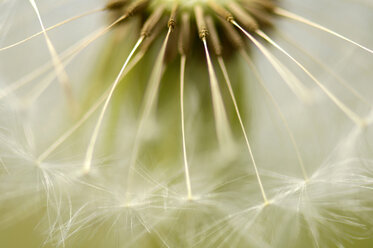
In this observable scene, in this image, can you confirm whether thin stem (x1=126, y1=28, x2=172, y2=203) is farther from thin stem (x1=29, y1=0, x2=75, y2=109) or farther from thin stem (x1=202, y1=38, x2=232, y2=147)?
thin stem (x1=29, y1=0, x2=75, y2=109)

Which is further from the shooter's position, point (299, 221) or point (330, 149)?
point (330, 149)

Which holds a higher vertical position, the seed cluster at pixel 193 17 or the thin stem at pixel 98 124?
the seed cluster at pixel 193 17

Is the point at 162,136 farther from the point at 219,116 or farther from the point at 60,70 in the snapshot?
the point at 60,70

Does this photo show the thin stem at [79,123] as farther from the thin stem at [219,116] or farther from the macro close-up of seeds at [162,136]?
the thin stem at [219,116]

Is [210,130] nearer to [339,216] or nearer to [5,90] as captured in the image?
[339,216]

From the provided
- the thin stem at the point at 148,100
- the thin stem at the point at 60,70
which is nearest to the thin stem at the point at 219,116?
the thin stem at the point at 148,100

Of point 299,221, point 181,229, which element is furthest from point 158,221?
point 299,221

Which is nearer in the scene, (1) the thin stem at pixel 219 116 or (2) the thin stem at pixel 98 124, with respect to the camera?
(2) the thin stem at pixel 98 124
